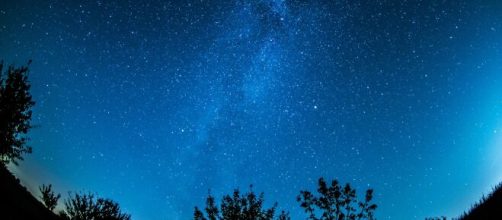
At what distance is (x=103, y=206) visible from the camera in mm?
32781

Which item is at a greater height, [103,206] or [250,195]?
[250,195]

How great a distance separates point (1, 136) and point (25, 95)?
173 inches

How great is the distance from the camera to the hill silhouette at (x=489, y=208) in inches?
524

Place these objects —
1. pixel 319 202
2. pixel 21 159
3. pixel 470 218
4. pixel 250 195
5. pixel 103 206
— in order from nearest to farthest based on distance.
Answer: pixel 470 218
pixel 21 159
pixel 319 202
pixel 103 206
pixel 250 195

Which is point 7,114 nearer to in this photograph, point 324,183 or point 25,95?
point 25,95

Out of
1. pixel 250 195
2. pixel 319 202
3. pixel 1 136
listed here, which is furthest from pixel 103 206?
pixel 319 202

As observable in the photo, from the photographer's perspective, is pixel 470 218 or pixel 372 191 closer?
pixel 470 218

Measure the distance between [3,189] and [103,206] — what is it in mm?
17935

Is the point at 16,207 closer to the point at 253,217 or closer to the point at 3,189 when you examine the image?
the point at 3,189

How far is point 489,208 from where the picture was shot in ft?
47.3

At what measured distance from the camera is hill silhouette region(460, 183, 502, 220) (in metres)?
13.3

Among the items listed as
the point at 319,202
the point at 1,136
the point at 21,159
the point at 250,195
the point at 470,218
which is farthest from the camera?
the point at 250,195

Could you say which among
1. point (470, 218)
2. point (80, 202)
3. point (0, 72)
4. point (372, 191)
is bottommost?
point (470, 218)

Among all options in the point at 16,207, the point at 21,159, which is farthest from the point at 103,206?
the point at 16,207
